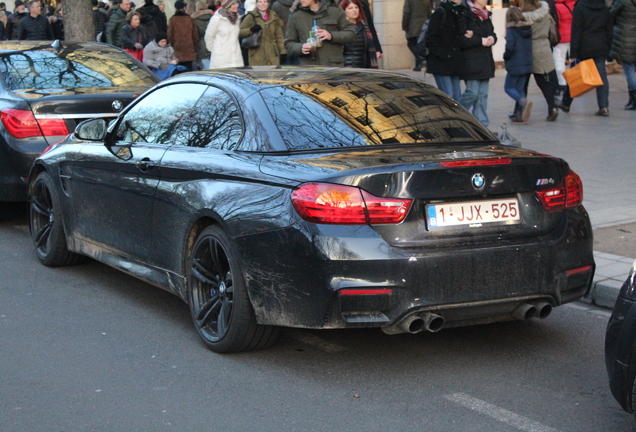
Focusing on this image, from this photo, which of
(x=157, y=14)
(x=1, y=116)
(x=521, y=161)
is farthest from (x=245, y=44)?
(x=521, y=161)

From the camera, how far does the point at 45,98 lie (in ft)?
29.4

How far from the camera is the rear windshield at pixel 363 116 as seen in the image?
205 inches

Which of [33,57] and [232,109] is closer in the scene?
[232,109]

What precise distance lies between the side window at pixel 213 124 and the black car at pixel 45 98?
10.6ft

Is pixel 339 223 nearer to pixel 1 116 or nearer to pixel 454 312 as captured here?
pixel 454 312

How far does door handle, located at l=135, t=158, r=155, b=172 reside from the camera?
592 centimetres

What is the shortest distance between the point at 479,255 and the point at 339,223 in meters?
0.71

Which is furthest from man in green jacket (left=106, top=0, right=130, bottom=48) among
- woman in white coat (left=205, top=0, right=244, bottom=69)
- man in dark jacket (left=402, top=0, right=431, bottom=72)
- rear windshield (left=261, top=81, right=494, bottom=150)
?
rear windshield (left=261, top=81, right=494, bottom=150)

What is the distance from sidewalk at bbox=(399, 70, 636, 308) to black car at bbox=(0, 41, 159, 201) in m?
4.55

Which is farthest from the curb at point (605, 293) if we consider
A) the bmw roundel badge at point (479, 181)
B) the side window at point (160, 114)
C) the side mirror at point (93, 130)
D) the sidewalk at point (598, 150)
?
the side mirror at point (93, 130)

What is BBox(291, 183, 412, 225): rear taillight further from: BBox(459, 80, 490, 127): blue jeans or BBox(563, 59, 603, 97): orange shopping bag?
BBox(563, 59, 603, 97): orange shopping bag

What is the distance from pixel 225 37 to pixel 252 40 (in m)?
0.78

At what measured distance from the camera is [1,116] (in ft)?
30.0

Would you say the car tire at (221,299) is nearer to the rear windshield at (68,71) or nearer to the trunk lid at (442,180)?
the trunk lid at (442,180)
